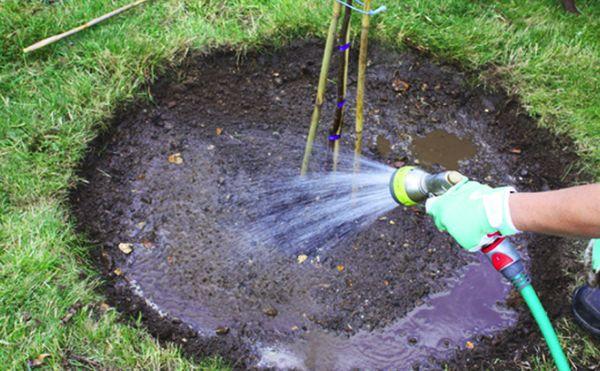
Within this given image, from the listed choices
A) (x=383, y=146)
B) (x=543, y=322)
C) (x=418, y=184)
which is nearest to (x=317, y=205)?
(x=383, y=146)

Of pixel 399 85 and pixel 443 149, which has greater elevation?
pixel 399 85

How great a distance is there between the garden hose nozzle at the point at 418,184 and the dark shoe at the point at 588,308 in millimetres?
864

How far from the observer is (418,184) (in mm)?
2191

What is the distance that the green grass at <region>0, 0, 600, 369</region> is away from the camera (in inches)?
94.1

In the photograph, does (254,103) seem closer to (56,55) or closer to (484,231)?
(56,55)

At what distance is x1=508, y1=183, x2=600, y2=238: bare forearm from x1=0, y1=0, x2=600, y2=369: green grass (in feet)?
2.62

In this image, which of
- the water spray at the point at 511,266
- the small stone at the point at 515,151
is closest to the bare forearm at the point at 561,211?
the water spray at the point at 511,266

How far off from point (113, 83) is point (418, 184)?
1843 mm

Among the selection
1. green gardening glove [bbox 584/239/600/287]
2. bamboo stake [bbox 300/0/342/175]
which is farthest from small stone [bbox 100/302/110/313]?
green gardening glove [bbox 584/239/600/287]

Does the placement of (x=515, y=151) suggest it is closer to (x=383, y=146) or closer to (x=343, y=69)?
(x=383, y=146)

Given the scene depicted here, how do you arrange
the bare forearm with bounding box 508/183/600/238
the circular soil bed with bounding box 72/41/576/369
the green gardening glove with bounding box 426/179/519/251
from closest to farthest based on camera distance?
the bare forearm with bounding box 508/183/600/238 < the green gardening glove with bounding box 426/179/519/251 < the circular soil bed with bounding box 72/41/576/369

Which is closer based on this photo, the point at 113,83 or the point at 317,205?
the point at 317,205

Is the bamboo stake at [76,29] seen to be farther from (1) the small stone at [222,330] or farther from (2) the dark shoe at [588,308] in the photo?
(2) the dark shoe at [588,308]

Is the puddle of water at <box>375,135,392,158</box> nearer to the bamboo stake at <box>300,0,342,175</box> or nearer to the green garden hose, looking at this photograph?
the bamboo stake at <box>300,0,342,175</box>
